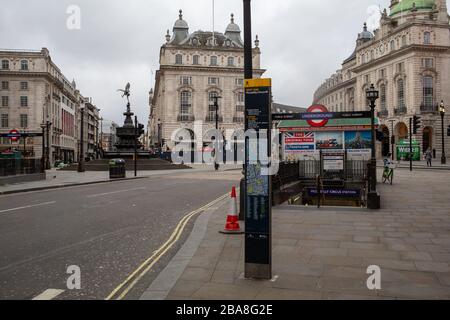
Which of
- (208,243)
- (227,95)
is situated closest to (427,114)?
(227,95)

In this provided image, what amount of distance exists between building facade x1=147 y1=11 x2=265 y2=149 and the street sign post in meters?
75.0

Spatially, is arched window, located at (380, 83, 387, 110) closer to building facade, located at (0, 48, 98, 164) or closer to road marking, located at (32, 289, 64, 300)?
building facade, located at (0, 48, 98, 164)

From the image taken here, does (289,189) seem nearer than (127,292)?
No

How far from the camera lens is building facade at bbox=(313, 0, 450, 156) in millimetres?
65375

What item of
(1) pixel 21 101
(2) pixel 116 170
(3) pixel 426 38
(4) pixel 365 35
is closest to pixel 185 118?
(1) pixel 21 101

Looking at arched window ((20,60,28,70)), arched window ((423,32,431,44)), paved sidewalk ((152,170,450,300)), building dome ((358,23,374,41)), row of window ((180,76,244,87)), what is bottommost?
paved sidewalk ((152,170,450,300))

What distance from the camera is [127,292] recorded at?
4828 millimetres

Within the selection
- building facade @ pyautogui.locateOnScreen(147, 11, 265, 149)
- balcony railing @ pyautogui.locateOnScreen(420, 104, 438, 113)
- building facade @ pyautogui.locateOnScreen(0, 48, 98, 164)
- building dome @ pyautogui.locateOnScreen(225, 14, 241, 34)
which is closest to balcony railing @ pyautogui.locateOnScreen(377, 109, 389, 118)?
balcony railing @ pyautogui.locateOnScreen(420, 104, 438, 113)

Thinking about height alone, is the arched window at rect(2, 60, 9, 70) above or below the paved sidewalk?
above

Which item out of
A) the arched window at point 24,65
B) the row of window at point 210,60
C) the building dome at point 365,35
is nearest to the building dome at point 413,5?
the building dome at point 365,35

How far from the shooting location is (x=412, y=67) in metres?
65.9

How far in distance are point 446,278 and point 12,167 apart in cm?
2277

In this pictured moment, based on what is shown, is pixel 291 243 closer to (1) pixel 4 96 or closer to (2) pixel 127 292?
(2) pixel 127 292
